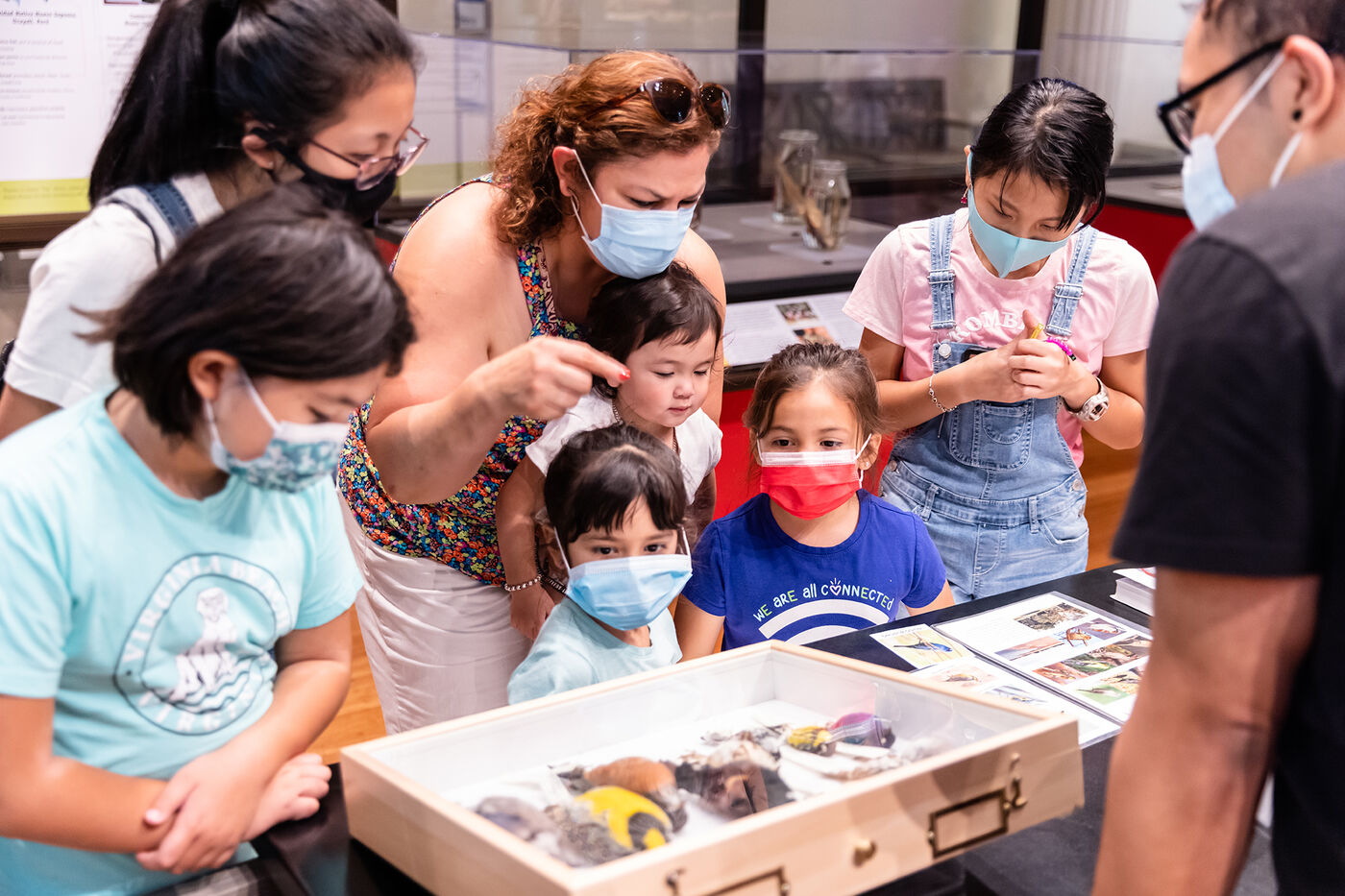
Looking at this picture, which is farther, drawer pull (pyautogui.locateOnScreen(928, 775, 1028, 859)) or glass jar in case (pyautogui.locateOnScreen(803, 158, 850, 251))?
glass jar in case (pyautogui.locateOnScreen(803, 158, 850, 251))

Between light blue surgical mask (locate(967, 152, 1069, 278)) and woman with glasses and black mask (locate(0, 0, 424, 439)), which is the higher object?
woman with glasses and black mask (locate(0, 0, 424, 439))

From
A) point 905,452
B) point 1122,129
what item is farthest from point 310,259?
point 1122,129

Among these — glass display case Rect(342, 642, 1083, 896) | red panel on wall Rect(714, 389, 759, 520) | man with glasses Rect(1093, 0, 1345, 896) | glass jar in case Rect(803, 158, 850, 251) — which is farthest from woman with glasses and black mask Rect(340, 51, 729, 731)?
glass jar in case Rect(803, 158, 850, 251)

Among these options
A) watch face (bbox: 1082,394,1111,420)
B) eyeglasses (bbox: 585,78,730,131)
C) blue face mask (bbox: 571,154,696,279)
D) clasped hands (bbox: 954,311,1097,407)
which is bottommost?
watch face (bbox: 1082,394,1111,420)

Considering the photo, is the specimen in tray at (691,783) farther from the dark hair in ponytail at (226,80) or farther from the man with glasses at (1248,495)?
the dark hair in ponytail at (226,80)

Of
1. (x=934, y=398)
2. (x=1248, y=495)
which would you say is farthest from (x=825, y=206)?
(x=1248, y=495)

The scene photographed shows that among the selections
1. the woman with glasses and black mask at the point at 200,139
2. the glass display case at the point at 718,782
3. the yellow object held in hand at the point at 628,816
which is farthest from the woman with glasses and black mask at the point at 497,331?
the yellow object held in hand at the point at 628,816

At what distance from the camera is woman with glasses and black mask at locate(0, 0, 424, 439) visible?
130 cm

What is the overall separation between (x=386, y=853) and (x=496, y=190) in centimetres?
104

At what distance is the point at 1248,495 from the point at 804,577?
3.99 ft

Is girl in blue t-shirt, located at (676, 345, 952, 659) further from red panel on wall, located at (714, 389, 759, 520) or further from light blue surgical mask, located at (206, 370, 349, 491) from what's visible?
red panel on wall, located at (714, 389, 759, 520)

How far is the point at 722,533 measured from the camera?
201 cm

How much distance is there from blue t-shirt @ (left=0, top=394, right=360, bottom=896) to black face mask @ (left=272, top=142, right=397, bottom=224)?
37cm

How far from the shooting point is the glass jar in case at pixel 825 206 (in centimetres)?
405
